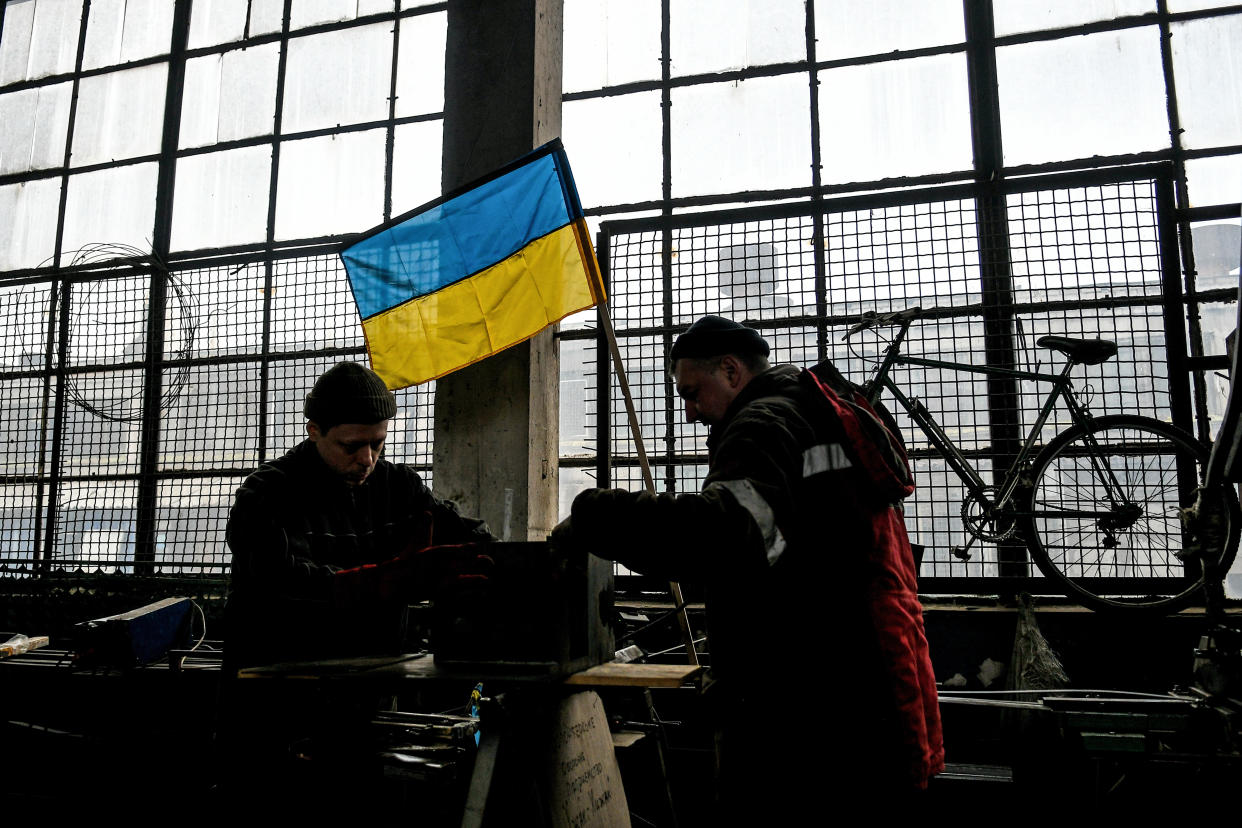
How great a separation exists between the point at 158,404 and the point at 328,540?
2.78 metres

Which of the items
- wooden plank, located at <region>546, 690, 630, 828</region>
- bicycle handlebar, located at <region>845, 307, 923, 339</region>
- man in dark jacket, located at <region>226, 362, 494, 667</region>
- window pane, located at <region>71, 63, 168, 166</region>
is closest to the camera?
wooden plank, located at <region>546, 690, 630, 828</region>

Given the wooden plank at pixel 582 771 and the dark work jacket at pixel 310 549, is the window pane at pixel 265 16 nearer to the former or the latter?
the dark work jacket at pixel 310 549

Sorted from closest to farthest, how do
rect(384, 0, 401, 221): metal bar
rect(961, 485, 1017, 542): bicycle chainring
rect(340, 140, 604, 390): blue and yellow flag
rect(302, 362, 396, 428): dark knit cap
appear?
rect(302, 362, 396, 428): dark knit cap
rect(340, 140, 604, 390): blue and yellow flag
rect(961, 485, 1017, 542): bicycle chainring
rect(384, 0, 401, 221): metal bar

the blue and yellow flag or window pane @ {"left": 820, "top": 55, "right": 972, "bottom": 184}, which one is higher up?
window pane @ {"left": 820, "top": 55, "right": 972, "bottom": 184}

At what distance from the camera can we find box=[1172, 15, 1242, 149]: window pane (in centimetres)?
346

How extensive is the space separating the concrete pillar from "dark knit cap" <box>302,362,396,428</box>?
1.24 m

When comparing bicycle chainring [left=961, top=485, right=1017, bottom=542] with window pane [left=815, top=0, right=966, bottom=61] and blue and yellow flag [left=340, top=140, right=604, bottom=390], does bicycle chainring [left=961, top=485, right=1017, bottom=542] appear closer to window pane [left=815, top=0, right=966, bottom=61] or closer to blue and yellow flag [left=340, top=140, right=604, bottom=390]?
blue and yellow flag [left=340, top=140, right=604, bottom=390]

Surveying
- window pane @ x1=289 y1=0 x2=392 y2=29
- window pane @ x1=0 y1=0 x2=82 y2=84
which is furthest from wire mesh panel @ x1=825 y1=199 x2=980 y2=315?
window pane @ x1=0 y1=0 x2=82 y2=84

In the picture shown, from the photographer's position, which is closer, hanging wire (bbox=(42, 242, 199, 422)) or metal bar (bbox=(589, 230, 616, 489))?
metal bar (bbox=(589, 230, 616, 489))

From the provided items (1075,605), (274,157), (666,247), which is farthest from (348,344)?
(1075,605)

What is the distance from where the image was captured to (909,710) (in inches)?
62.1

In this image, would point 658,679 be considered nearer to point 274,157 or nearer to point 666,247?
point 666,247

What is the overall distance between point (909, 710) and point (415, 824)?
186 centimetres

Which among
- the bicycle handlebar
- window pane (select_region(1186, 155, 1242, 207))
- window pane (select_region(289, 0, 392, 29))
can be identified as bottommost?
the bicycle handlebar
